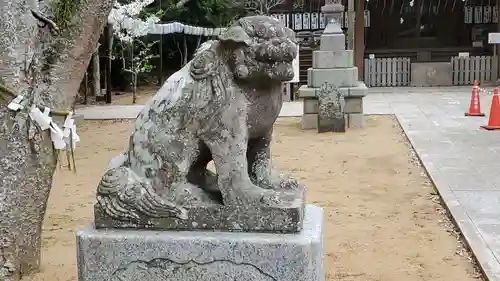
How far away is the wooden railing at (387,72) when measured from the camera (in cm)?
1945

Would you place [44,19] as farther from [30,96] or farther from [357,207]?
[357,207]

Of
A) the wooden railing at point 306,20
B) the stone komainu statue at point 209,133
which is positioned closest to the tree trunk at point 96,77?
the wooden railing at point 306,20

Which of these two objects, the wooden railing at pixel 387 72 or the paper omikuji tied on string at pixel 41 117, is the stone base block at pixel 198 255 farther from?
the wooden railing at pixel 387 72

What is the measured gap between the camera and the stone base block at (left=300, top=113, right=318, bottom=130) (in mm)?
11758

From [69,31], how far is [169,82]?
194 cm

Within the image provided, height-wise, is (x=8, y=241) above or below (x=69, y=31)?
below

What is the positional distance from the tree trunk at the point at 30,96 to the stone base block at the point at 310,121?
737 cm

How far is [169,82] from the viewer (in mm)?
2922

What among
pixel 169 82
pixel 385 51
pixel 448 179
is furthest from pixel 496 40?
pixel 169 82

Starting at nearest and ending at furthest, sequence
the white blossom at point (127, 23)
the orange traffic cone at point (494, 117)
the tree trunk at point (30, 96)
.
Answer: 1. the tree trunk at point (30, 96)
2. the orange traffic cone at point (494, 117)
3. the white blossom at point (127, 23)

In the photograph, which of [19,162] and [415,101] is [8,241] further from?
[415,101]

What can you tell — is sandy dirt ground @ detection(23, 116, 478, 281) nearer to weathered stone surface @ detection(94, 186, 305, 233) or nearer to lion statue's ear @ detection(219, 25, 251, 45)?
weathered stone surface @ detection(94, 186, 305, 233)

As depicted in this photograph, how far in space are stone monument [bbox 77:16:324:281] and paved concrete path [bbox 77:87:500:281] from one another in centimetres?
234

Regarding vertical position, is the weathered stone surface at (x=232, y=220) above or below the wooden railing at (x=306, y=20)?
below
